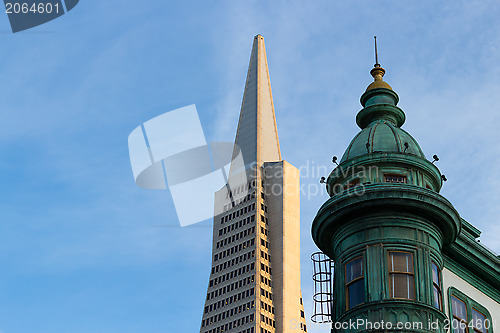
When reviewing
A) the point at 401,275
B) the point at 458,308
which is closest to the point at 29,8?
the point at 401,275

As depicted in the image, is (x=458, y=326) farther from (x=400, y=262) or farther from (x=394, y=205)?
(x=394, y=205)

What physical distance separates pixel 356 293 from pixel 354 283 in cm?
41

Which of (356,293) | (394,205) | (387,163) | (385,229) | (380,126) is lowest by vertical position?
(356,293)

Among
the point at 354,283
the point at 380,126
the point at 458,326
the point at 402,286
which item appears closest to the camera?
the point at 402,286

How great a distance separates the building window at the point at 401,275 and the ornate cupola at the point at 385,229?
0.04 m

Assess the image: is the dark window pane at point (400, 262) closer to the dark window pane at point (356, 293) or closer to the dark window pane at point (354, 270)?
the dark window pane at point (354, 270)

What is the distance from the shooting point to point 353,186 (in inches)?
1242

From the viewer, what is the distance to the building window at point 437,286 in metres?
29.0

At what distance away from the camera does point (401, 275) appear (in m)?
28.6

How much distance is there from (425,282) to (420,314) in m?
1.35

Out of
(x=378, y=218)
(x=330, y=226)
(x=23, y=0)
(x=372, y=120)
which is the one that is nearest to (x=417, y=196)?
(x=378, y=218)

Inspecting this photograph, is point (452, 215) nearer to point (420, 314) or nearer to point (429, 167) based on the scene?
point (429, 167)

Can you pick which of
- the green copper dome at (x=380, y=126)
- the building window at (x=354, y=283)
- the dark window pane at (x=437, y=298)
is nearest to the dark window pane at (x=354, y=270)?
the building window at (x=354, y=283)

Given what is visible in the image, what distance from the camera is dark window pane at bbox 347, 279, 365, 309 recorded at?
28641mm
